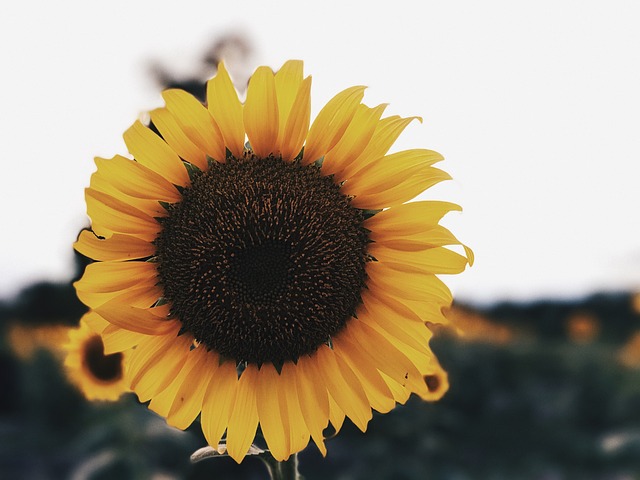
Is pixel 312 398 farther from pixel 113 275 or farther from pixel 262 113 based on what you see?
pixel 262 113

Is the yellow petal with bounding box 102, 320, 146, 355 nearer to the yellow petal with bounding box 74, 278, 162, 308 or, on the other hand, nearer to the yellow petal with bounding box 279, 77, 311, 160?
the yellow petal with bounding box 74, 278, 162, 308

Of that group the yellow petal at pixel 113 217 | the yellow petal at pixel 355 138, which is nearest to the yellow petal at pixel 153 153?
the yellow petal at pixel 113 217

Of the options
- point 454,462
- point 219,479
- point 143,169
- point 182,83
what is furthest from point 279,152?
point 454,462

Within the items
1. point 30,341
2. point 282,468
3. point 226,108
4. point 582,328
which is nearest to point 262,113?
point 226,108

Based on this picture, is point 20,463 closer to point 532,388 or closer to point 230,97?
point 532,388

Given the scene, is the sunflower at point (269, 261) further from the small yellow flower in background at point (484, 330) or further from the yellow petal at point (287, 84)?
the small yellow flower in background at point (484, 330)

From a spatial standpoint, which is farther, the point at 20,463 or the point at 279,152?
the point at 20,463

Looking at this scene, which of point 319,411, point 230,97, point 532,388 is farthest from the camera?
point 532,388
